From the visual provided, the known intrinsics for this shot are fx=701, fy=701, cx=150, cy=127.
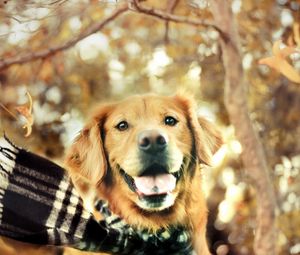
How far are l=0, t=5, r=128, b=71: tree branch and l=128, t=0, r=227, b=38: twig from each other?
0.03 metres

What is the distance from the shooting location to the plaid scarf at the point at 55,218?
199cm

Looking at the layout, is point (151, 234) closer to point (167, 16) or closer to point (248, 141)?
point (248, 141)

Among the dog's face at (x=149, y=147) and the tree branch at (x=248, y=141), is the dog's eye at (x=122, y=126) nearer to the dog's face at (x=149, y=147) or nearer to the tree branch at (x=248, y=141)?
the dog's face at (x=149, y=147)

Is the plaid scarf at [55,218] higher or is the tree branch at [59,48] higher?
the tree branch at [59,48]

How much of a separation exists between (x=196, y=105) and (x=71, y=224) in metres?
0.50

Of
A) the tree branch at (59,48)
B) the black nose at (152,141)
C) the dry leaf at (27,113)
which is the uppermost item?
the tree branch at (59,48)

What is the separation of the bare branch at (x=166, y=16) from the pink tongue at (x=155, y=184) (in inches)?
18.6

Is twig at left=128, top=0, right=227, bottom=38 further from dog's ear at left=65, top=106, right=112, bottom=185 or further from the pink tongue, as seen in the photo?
the pink tongue

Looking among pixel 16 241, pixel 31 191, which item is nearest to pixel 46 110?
pixel 31 191

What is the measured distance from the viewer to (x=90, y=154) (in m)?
2.01

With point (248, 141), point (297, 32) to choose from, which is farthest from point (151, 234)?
point (297, 32)

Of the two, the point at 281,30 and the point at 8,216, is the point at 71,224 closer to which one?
the point at 8,216

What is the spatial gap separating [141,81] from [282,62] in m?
0.46

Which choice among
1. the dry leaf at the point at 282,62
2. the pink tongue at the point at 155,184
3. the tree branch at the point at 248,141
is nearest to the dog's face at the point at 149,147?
the pink tongue at the point at 155,184
